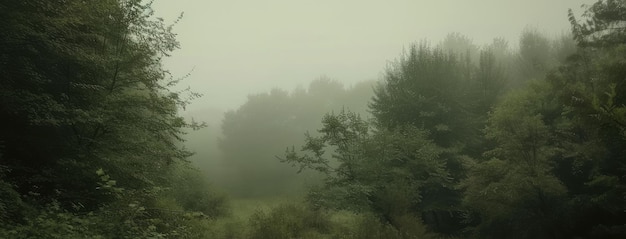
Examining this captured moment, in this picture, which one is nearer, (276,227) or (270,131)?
(276,227)

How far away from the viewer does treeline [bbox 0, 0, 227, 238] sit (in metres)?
9.02

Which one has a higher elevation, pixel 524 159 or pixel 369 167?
pixel 524 159

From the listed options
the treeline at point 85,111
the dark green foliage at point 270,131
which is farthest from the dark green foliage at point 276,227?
the dark green foliage at point 270,131

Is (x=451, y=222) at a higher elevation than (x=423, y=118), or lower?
lower

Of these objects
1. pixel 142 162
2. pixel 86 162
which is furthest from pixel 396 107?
pixel 86 162

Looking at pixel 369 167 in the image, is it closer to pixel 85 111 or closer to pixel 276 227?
pixel 276 227

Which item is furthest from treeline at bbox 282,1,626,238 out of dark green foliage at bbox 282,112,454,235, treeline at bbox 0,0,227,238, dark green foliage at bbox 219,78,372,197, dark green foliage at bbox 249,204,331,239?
dark green foliage at bbox 219,78,372,197

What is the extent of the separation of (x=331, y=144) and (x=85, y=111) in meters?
10.1

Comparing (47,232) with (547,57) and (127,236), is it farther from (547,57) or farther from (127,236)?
(547,57)

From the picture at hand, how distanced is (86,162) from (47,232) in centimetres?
302

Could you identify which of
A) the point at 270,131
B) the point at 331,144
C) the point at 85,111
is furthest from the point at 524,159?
the point at 270,131

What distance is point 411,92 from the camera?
21.1m

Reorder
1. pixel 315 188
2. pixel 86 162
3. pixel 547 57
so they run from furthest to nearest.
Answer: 1. pixel 547 57
2. pixel 315 188
3. pixel 86 162

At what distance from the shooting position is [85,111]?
984cm
